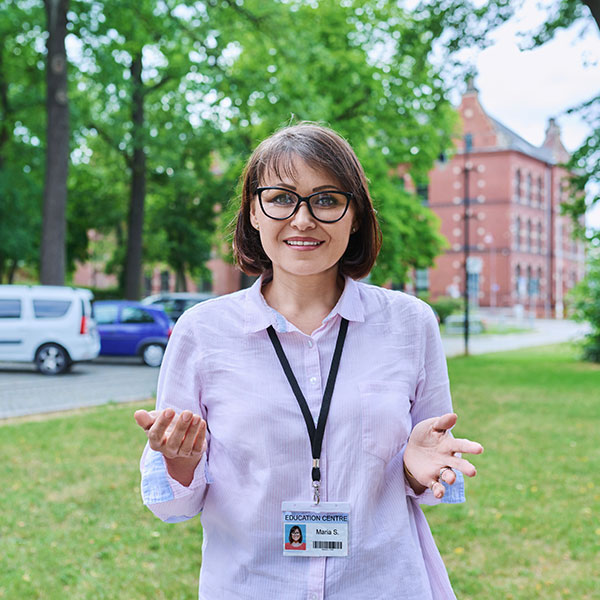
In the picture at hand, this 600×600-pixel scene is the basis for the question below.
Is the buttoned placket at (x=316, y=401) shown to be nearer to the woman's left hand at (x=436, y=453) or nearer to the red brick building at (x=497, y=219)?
the woman's left hand at (x=436, y=453)

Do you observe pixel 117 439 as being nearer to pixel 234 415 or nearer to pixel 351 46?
pixel 234 415

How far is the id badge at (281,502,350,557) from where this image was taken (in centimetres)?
195

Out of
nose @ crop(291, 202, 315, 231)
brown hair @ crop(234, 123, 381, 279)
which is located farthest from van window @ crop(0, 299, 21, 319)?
nose @ crop(291, 202, 315, 231)

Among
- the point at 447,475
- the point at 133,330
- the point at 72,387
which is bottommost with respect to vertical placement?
the point at 72,387

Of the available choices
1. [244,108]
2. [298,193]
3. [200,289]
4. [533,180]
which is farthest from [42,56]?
[533,180]

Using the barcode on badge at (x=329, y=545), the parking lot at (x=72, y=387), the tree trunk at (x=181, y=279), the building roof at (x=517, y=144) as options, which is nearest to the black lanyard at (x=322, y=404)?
the barcode on badge at (x=329, y=545)

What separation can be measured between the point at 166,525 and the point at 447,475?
4622 mm

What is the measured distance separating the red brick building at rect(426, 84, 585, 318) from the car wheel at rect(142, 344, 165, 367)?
4692cm

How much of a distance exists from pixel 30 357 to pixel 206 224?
861 inches

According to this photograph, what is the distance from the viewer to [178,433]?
1.85 meters

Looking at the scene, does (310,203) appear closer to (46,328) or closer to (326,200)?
(326,200)

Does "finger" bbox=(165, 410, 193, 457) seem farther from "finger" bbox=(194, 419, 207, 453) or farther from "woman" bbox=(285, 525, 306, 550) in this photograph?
"woman" bbox=(285, 525, 306, 550)

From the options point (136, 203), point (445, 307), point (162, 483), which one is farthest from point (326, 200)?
point (445, 307)

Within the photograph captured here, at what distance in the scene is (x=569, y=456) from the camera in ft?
28.2
